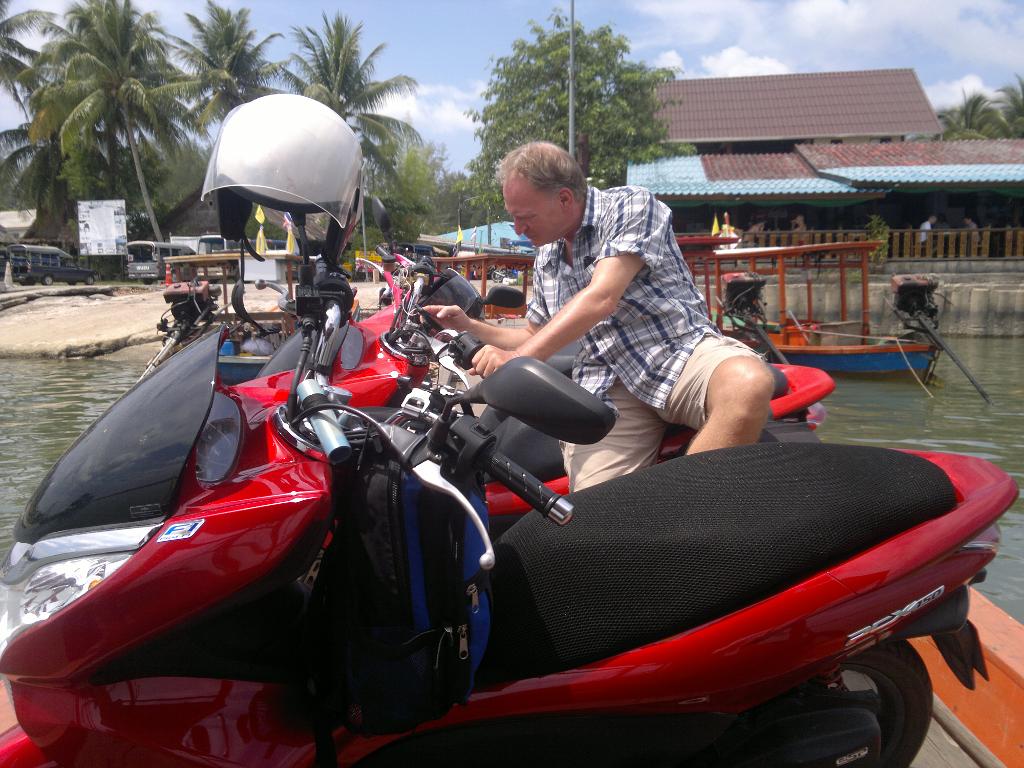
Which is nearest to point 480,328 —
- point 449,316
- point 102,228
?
point 449,316

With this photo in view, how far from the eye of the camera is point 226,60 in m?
29.7

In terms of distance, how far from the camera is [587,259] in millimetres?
2439

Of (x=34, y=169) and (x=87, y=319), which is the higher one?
(x=34, y=169)

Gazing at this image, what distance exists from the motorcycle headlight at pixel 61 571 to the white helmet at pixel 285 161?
36.5 inches

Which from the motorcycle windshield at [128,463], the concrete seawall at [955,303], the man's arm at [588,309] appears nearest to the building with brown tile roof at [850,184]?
the concrete seawall at [955,303]

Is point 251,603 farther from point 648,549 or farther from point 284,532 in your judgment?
point 648,549

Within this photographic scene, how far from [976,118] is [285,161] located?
4282cm

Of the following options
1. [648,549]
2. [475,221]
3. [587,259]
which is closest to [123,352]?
[587,259]

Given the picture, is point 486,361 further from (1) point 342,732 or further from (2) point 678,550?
(1) point 342,732

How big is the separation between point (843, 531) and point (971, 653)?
59 cm

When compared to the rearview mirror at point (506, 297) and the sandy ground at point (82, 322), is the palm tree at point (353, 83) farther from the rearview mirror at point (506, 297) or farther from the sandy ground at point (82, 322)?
the rearview mirror at point (506, 297)

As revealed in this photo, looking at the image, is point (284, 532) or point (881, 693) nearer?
point (284, 532)

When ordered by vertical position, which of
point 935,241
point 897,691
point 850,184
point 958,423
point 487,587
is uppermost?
point 850,184

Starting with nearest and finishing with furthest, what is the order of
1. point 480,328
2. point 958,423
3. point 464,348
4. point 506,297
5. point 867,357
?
point 464,348 < point 480,328 < point 506,297 < point 958,423 < point 867,357
